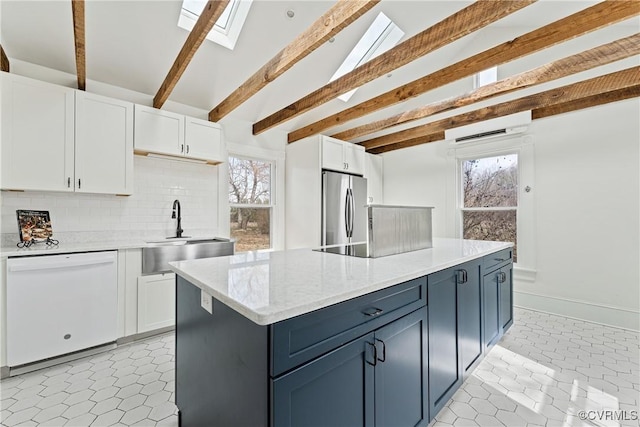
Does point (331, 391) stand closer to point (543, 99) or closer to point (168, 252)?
point (168, 252)

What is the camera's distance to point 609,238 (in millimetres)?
3139

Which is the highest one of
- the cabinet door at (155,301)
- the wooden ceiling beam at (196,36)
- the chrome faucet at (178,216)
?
the wooden ceiling beam at (196,36)

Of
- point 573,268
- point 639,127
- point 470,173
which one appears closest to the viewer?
point 639,127

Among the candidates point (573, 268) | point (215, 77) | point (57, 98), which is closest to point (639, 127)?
point (573, 268)

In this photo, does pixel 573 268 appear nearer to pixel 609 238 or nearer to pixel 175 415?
pixel 609 238

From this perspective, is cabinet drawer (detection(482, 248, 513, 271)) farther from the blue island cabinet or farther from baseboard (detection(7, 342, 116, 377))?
baseboard (detection(7, 342, 116, 377))

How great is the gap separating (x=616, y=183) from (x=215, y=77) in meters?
4.54

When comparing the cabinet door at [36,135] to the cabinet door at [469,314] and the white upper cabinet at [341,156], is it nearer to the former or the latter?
the white upper cabinet at [341,156]

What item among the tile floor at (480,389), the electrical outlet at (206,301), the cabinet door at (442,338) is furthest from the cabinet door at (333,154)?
the electrical outlet at (206,301)

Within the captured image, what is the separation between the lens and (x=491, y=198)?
4066 mm

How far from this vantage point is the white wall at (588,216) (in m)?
3.02

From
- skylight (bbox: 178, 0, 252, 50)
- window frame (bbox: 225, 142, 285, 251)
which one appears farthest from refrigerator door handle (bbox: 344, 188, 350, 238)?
skylight (bbox: 178, 0, 252, 50)

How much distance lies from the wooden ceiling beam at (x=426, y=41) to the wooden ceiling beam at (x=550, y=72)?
3.56ft

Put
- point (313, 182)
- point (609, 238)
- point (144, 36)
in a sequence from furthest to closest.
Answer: point (313, 182), point (609, 238), point (144, 36)
